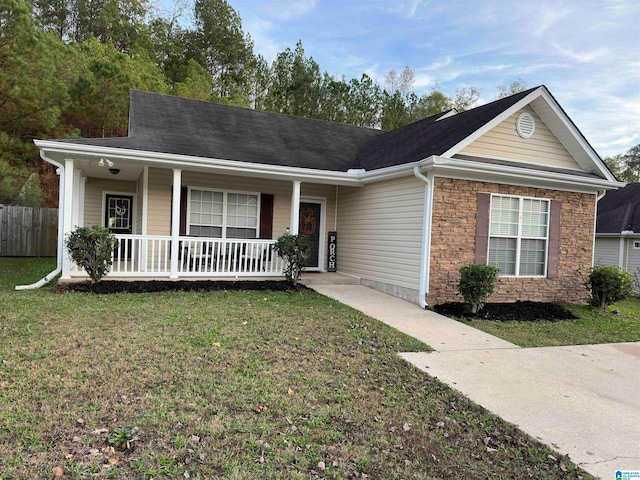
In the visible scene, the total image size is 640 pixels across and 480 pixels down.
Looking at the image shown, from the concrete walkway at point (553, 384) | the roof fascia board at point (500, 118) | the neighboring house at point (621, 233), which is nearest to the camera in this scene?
the concrete walkway at point (553, 384)

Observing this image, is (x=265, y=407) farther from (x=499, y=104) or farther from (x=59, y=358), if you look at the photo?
(x=499, y=104)

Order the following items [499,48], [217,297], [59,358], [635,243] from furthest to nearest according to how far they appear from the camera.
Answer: [499,48]
[635,243]
[217,297]
[59,358]

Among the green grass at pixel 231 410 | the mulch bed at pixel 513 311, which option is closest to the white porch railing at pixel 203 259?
the green grass at pixel 231 410

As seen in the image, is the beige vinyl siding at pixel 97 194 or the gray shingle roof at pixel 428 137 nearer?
the gray shingle roof at pixel 428 137

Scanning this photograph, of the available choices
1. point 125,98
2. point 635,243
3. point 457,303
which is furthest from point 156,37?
point 635,243

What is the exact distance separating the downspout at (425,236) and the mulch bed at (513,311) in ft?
1.26

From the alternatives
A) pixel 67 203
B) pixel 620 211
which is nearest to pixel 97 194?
pixel 67 203

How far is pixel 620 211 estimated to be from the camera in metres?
16.3

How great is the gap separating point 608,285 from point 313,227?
6.86 meters

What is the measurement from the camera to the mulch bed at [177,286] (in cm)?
780

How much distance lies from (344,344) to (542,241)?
19.7 ft

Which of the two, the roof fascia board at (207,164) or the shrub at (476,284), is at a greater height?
the roof fascia board at (207,164)

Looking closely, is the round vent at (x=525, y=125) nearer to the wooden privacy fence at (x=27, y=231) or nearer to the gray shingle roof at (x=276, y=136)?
the gray shingle roof at (x=276, y=136)

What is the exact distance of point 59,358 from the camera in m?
4.19
